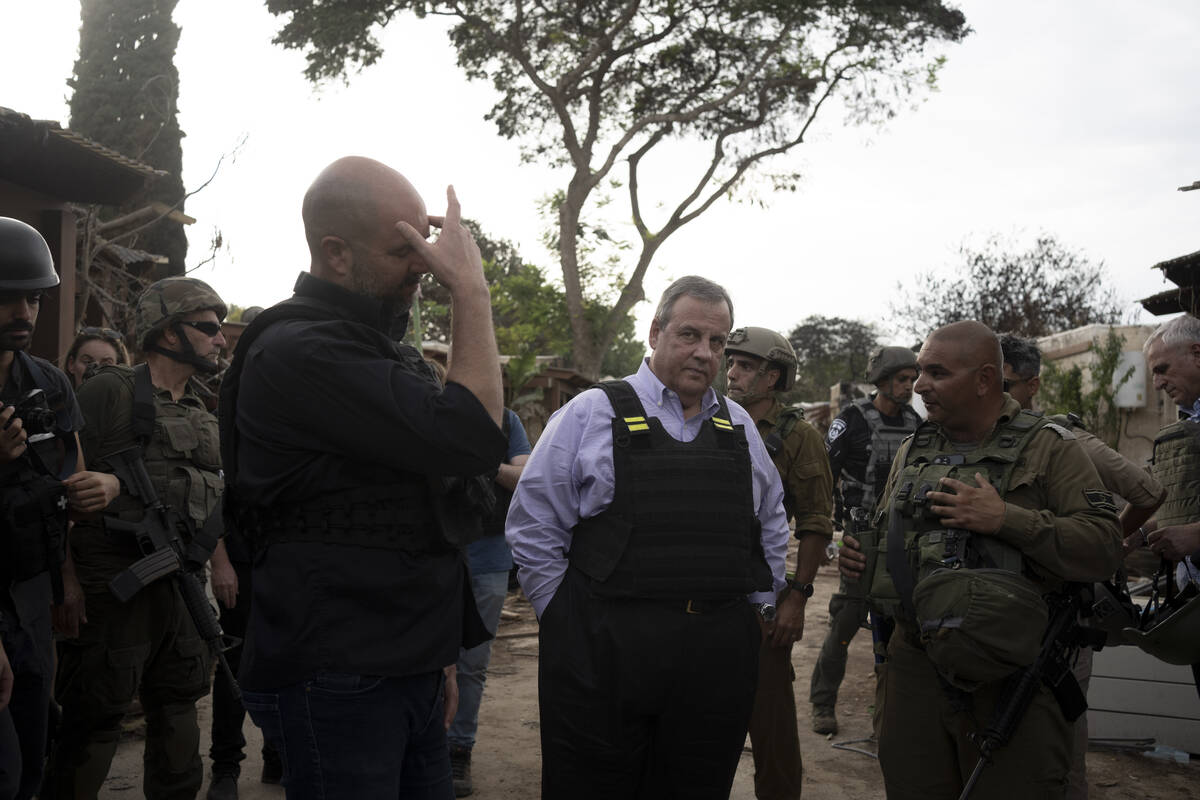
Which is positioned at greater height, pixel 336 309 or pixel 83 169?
pixel 83 169

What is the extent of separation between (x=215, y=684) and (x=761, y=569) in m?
2.89

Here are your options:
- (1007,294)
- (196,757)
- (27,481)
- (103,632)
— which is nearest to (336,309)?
(27,481)

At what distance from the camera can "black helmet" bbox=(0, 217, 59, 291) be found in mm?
3007

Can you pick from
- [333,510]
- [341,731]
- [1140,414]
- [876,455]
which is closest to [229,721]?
[341,731]

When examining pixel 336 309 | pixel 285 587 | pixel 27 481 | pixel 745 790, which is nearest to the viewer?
pixel 285 587

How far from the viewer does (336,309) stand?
2133 mm

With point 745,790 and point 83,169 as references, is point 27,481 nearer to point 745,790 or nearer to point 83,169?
point 745,790

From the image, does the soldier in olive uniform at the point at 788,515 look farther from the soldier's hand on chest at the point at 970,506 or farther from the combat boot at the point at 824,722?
the combat boot at the point at 824,722

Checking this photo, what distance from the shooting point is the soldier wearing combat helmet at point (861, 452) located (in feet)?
19.9

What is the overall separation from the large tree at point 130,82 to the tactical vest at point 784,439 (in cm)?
1525

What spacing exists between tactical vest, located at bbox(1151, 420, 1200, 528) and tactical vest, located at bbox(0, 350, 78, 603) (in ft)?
14.8

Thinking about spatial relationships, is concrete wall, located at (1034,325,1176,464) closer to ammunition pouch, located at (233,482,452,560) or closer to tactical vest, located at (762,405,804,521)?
tactical vest, located at (762,405,804,521)

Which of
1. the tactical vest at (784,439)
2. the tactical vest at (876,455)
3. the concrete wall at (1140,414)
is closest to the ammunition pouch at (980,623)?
the tactical vest at (784,439)

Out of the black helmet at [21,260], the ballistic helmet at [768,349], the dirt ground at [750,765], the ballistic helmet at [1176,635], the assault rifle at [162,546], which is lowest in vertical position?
Result: the dirt ground at [750,765]
